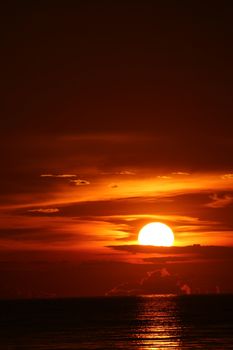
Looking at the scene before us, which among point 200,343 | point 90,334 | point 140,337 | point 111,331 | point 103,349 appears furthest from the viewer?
point 111,331

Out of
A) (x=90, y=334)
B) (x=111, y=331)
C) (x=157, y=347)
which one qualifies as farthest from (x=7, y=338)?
(x=157, y=347)

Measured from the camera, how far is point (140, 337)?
91.1 meters

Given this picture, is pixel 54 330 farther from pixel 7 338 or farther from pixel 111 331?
pixel 7 338

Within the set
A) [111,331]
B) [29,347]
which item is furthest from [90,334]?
[29,347]

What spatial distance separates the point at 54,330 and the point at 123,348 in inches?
1365

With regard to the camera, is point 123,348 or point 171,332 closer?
point 123,348

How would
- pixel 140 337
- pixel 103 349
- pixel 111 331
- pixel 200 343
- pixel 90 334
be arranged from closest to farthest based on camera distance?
1. pixel 103 349
2. pixel 200 343
3. pixel 140 337
4. pixel 90 334
5. pixel 111 331

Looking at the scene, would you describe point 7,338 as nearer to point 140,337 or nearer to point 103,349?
point 140,337

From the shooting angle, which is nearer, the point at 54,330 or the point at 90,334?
the point at 90,334

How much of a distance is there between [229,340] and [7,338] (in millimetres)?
29406

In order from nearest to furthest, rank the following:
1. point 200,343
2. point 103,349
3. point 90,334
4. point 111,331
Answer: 1. point 103,349
2. point 200,343
3. point 90,334
4. point 111,331

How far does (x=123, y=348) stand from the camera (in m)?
76.2

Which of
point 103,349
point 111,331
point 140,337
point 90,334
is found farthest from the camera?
point 111,331

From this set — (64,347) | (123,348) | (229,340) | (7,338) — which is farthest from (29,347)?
→ (229,340)
